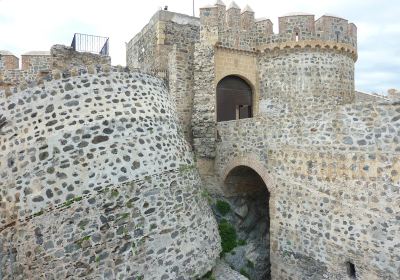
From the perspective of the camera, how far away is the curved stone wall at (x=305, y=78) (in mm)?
12125

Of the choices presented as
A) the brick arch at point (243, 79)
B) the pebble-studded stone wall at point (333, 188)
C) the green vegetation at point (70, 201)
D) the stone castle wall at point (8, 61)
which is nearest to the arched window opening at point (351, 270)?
the pebble-studded stone wall at point (333, 188)

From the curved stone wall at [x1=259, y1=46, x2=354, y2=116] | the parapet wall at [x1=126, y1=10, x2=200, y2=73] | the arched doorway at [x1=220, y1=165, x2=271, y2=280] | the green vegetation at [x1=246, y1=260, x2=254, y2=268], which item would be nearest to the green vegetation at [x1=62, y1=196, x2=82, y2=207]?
the arched doorway at [x1=220, y1=165, x2=271, y2=280]

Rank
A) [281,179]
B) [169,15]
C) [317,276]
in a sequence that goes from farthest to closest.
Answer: [169,15] → [281,179] → [317,276]

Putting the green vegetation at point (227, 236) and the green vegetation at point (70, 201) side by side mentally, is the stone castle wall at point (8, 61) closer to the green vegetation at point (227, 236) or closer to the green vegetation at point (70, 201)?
the green vegetation at point (70, 201)

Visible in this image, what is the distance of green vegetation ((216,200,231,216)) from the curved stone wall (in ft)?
12.8

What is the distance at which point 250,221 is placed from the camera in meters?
10.9

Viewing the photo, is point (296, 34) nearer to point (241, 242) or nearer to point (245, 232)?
point (245, 232)

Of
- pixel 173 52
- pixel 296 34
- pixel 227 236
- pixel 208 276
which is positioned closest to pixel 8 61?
pixel 173 52

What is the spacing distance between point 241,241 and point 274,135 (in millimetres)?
3204

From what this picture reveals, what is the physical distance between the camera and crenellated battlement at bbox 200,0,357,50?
39.0 ft

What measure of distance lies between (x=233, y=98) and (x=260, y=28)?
2670 mm

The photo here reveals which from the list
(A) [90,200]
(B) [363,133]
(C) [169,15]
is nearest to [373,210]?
(B) [363,133]

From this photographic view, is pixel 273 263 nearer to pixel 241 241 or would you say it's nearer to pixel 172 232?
pixel 241 241

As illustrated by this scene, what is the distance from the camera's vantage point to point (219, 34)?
11.9 meters
